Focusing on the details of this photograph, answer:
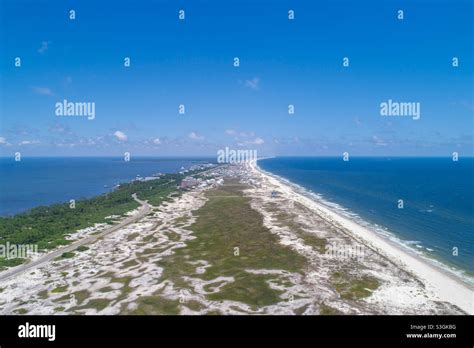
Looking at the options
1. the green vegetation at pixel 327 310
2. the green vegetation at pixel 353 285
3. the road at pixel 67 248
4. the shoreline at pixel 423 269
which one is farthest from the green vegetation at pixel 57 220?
the shoreline at pixel 423 269

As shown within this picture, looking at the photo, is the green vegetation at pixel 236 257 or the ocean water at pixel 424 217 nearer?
the green vegetation at pixel 236 257

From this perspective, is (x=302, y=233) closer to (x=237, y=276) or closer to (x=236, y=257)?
(x=236, y=257)

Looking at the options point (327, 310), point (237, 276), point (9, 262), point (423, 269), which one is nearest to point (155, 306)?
point (237, 276)

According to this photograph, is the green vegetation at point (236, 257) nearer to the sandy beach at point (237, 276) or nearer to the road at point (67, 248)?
the sandy beach at point (237, 276)

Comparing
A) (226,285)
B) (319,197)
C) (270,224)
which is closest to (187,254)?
(226,285)

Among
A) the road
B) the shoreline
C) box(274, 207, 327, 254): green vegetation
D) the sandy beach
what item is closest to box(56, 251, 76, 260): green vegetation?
the sandy beach
